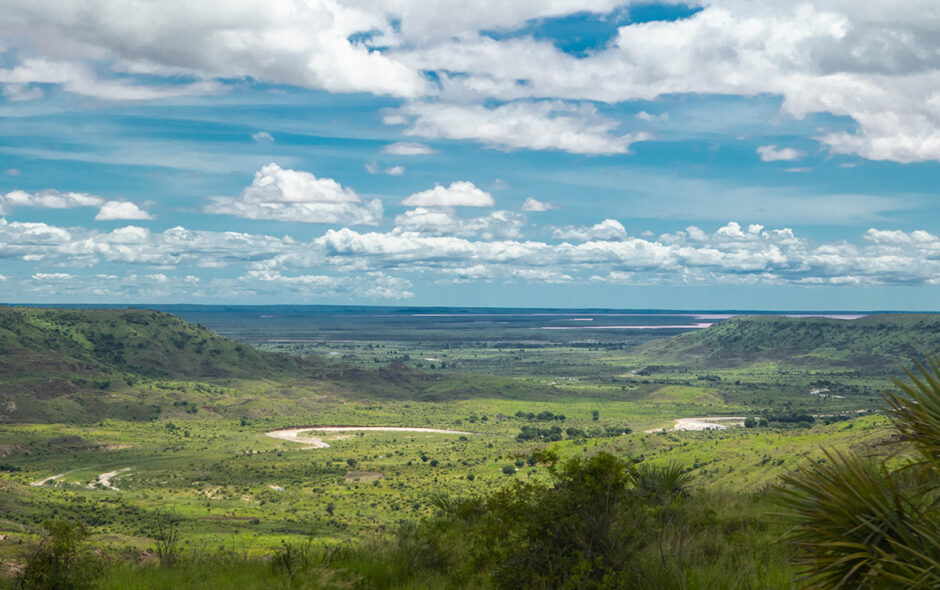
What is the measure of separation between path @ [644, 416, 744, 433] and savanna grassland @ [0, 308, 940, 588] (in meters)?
2.19

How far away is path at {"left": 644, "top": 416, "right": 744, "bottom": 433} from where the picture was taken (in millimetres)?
131500

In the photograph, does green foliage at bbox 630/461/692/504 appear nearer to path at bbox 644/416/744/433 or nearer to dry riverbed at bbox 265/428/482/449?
path at bbox 644/416/744/433

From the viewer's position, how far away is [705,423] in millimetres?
140000

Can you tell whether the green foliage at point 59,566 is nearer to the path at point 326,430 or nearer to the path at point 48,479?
the path at point 48,479

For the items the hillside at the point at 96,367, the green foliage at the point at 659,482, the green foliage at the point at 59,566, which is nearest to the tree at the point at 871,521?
the green foliage at the point at 659,482

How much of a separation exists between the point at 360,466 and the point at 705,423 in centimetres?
7059

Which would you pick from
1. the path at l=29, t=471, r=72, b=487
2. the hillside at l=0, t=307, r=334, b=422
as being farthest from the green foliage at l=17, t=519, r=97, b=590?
the hillside at l=0, t=307, r=334, b=422

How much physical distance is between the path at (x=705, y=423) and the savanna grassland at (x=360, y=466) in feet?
7.19

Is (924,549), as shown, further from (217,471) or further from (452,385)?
(452,385)

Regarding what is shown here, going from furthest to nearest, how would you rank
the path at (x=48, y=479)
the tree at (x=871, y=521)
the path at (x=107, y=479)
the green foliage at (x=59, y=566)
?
the path at (x=48, y=479), the path at (x=107, y=479), the green foliage at (x=59, y=566), the tree at (x=871, y=521)

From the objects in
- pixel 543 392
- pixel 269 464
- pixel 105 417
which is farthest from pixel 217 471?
pixel 543 392

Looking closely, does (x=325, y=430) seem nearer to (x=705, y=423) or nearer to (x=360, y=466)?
(x=360, y=466)

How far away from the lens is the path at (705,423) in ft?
431

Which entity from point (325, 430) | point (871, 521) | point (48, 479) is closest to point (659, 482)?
point (871, 521)
